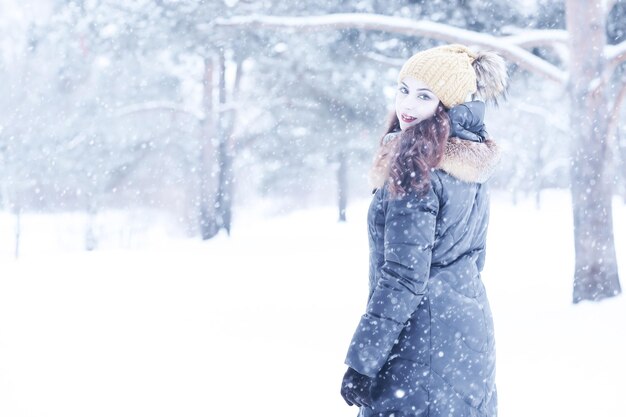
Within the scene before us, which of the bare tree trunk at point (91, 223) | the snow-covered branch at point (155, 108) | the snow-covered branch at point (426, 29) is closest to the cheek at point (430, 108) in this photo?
the snow-covered branch at point (426, 29)

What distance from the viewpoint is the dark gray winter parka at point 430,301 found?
2002mm

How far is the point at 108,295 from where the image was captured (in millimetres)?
9531

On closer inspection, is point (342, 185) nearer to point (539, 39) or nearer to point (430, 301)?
point (539, 39)

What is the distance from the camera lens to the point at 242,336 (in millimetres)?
6605

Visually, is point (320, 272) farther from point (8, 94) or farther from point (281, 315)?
point (8, 94)

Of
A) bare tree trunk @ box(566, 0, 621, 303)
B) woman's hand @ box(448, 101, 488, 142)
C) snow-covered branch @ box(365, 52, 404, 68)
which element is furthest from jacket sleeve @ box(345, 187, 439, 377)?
snow-covered branch @ box(365, 52, 404, 68)

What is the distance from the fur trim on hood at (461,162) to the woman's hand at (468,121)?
0.04m

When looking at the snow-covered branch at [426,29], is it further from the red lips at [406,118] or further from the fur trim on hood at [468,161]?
the fur trim on hood at [468,161]

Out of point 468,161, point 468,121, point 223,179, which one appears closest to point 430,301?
point 468,161

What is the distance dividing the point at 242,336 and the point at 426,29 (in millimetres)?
3689

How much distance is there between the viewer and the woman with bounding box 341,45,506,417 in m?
2.00

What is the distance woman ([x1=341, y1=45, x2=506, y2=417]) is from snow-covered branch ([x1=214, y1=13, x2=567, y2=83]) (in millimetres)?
4746

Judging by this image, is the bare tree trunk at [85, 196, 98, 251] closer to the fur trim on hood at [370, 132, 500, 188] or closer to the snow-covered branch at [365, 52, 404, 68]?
the snow-covered branch at [365, 52, 404, 68]

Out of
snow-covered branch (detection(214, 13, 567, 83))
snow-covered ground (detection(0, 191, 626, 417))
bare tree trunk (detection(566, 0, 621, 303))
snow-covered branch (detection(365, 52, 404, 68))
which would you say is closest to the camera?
snow-covered ground (detection(0, 191, 626, 417))
